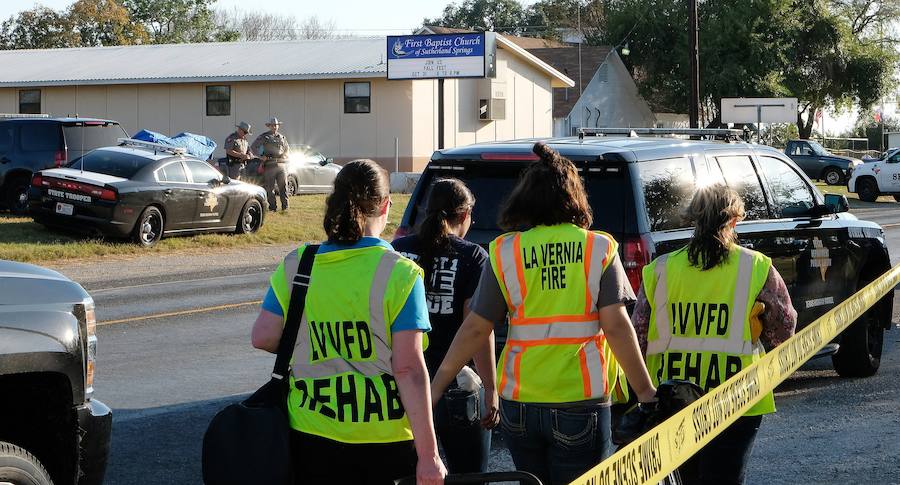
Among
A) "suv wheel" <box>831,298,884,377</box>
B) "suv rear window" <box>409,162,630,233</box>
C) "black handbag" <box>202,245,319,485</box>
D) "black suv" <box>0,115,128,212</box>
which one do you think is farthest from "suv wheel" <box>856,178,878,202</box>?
"black handbag" <box>202,245,319,485</box>

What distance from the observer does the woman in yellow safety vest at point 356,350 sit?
3871mm

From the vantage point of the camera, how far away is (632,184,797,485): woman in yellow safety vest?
5.11m

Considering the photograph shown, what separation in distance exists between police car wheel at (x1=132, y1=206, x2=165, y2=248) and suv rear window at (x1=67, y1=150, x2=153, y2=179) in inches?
27.9

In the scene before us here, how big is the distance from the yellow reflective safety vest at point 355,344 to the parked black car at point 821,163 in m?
46.8

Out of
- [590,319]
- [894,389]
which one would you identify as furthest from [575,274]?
[894,389]

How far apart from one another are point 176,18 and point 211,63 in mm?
44067

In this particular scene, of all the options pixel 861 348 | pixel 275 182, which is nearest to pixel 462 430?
pixel 861 348

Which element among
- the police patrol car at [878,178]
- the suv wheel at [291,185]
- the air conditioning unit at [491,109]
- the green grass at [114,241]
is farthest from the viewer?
the air conditioning unit at [491,109]

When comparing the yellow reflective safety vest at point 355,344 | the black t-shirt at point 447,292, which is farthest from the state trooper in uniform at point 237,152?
the yellow reflective safety vest at point 355,344

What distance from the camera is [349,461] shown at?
3938mm

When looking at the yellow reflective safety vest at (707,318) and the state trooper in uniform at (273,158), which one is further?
the state trooper in uniform at (273,158)

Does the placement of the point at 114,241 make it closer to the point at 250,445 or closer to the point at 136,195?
the point at 136,195

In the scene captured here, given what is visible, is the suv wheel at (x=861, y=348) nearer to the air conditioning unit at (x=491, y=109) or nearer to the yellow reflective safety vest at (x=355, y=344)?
the yellow reflective safety vest at (x=355, y=344)

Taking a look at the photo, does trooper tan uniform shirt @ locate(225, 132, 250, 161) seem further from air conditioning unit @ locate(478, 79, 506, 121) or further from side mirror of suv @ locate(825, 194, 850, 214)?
side mirror of suv @ locate(825, 194, 850, 214)
